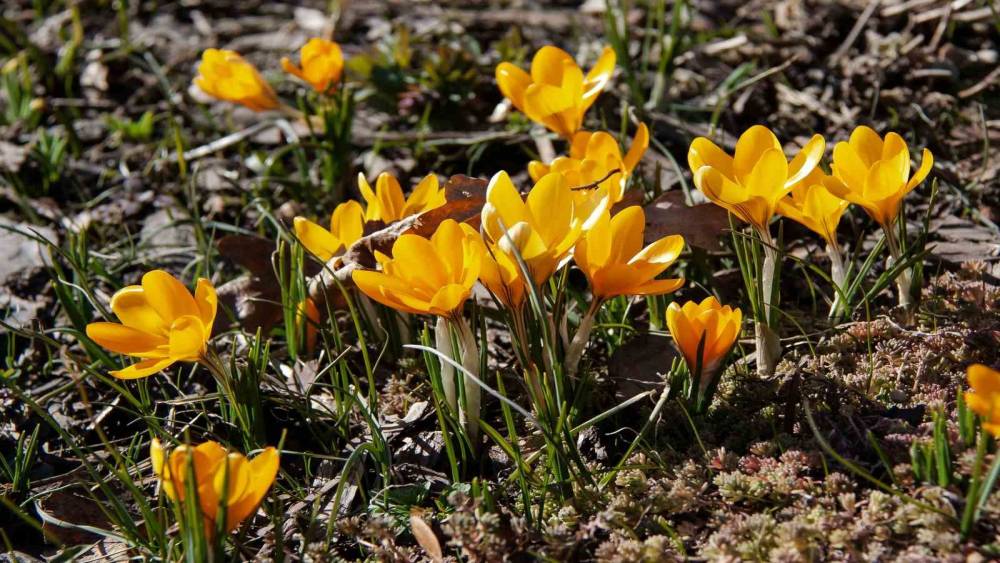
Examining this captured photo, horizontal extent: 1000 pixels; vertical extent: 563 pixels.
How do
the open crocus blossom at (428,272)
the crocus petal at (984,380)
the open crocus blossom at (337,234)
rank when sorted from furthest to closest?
1. the open crocus blossom at (337,234)
2. the open crocus blossom at (428,272)
3. the crocus petal at (984,380)

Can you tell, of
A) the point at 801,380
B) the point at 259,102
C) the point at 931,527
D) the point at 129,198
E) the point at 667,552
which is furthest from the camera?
the point at 129,198

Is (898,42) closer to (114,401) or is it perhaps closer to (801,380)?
(801,380)

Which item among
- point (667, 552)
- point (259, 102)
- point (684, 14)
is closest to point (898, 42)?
point (684, 14)

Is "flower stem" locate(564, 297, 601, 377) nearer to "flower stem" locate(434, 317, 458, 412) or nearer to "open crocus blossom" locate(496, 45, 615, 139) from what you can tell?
"flower stem" locate(434, 317, 458, 412)

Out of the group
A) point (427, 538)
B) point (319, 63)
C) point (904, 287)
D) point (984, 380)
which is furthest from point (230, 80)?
point (984, 380)

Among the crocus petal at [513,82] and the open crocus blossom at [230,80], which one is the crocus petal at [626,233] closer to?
the crocus petal at [513,82]

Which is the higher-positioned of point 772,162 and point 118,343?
point 772,162

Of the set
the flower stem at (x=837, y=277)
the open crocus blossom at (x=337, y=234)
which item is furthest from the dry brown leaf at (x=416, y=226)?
the flower stem at (x=837, y=277)
